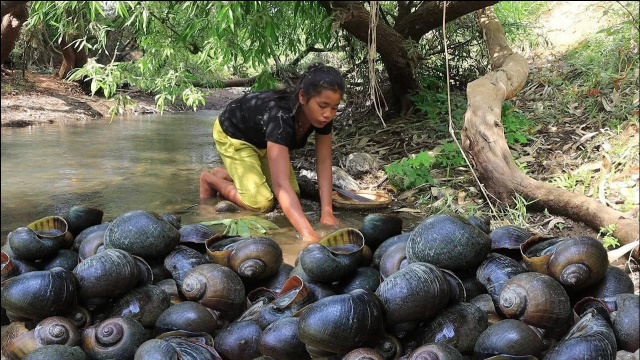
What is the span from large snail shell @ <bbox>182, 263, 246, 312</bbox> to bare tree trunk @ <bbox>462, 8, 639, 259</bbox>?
1594 mm

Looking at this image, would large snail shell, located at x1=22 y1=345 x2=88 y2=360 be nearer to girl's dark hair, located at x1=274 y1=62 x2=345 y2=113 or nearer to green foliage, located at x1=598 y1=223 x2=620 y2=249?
girl's dark hair, located at x1=274 y1=62 x2=345 y2=113

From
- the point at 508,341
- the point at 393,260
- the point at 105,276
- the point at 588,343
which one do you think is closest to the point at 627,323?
the point at 588,343

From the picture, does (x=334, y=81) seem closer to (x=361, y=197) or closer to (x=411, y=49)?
(x=361, y=197)

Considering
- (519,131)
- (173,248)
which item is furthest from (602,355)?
(519,131)

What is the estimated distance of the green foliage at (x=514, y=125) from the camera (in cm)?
482

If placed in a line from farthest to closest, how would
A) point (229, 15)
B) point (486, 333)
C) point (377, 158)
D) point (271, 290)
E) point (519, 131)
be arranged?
point (377, 158)
point (519, 131)
point (271, 290)
point (486, 333)
point (229, 15)

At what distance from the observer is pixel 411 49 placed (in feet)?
18.5

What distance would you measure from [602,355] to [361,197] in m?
2.69

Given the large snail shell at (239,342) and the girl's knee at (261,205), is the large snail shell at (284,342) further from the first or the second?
the girl's knee at (261,205)

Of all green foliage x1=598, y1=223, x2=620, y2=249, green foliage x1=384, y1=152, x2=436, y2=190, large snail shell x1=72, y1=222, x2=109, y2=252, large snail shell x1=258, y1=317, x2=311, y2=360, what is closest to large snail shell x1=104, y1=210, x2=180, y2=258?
large snail shell x1=72, y1=222, x2=109, y2=252

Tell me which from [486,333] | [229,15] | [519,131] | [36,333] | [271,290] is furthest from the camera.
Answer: [519,131]

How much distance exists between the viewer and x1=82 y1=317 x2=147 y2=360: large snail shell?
205 centimetres

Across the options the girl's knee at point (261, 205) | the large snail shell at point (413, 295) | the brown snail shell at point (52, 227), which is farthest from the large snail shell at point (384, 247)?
the girl's knee at point (261, 205)

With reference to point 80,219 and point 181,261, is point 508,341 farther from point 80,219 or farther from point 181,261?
point 80,219
